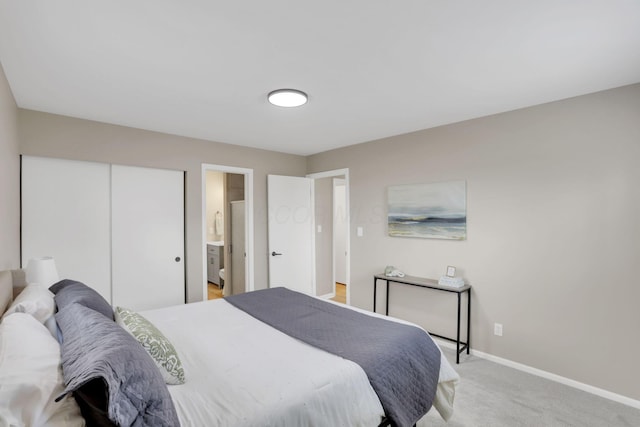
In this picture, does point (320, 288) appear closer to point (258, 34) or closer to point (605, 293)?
point (605, 293)

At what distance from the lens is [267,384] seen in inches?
56.1

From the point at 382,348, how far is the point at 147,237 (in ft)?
9.43

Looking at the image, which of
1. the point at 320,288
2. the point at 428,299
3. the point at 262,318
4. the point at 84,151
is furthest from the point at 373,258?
the point at 84,151

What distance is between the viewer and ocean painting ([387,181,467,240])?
3.27 metres

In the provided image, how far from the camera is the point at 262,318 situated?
7.54 ft

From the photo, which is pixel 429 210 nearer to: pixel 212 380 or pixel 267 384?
pixel 267 384

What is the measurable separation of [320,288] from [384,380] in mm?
3637

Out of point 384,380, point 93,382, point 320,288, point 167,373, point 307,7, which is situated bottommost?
point 320,288

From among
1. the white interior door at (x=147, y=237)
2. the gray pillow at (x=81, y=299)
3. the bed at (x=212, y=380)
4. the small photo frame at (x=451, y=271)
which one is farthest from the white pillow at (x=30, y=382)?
the small photo frame at (x=451, y=271)

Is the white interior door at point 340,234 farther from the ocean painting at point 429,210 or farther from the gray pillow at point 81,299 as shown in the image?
the gray pillow at point 81,299

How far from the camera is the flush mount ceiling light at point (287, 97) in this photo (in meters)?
2.42

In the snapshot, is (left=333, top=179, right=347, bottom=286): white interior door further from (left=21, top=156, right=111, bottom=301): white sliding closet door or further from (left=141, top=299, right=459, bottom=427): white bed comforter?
(left=141, top=299, right=459, bottom=427): white bed comforter

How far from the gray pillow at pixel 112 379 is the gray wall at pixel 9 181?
1459 mm

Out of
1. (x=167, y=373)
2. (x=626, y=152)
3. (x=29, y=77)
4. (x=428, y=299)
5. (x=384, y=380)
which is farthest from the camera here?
(x=428, y=299)
